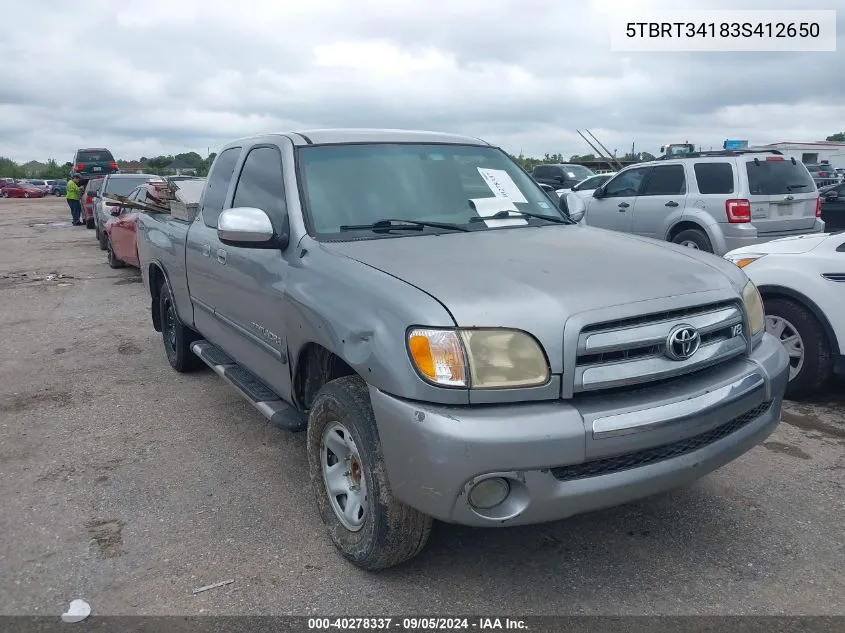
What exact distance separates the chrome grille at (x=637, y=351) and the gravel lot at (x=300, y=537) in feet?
2.95

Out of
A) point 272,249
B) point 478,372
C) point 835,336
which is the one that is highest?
point 272,249

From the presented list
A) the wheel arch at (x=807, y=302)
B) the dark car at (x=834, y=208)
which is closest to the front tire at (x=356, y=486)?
the wheel arch at (x=807, y=302)

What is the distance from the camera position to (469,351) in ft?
8.32

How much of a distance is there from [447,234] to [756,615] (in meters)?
2.06

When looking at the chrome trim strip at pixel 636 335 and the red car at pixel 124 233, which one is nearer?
the chrome trim strip at pixel 636 335

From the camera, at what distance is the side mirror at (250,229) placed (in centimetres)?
345

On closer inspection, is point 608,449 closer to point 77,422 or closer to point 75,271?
point 77,422

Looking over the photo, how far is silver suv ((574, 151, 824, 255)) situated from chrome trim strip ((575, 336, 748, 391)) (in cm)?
655

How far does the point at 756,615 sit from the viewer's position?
2721mm

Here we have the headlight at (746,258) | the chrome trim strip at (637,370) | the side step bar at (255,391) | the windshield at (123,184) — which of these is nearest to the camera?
the chrome trim strip at (637,370)

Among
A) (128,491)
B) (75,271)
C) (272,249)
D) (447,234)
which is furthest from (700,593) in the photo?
(75,271)

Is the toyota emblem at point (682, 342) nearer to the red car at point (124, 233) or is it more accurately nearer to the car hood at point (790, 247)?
the car hood at point (790, 247)

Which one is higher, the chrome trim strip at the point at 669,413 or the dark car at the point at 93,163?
the dark car at the point at 93,163

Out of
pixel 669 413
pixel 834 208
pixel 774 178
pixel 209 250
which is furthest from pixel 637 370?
pixel 834 208
